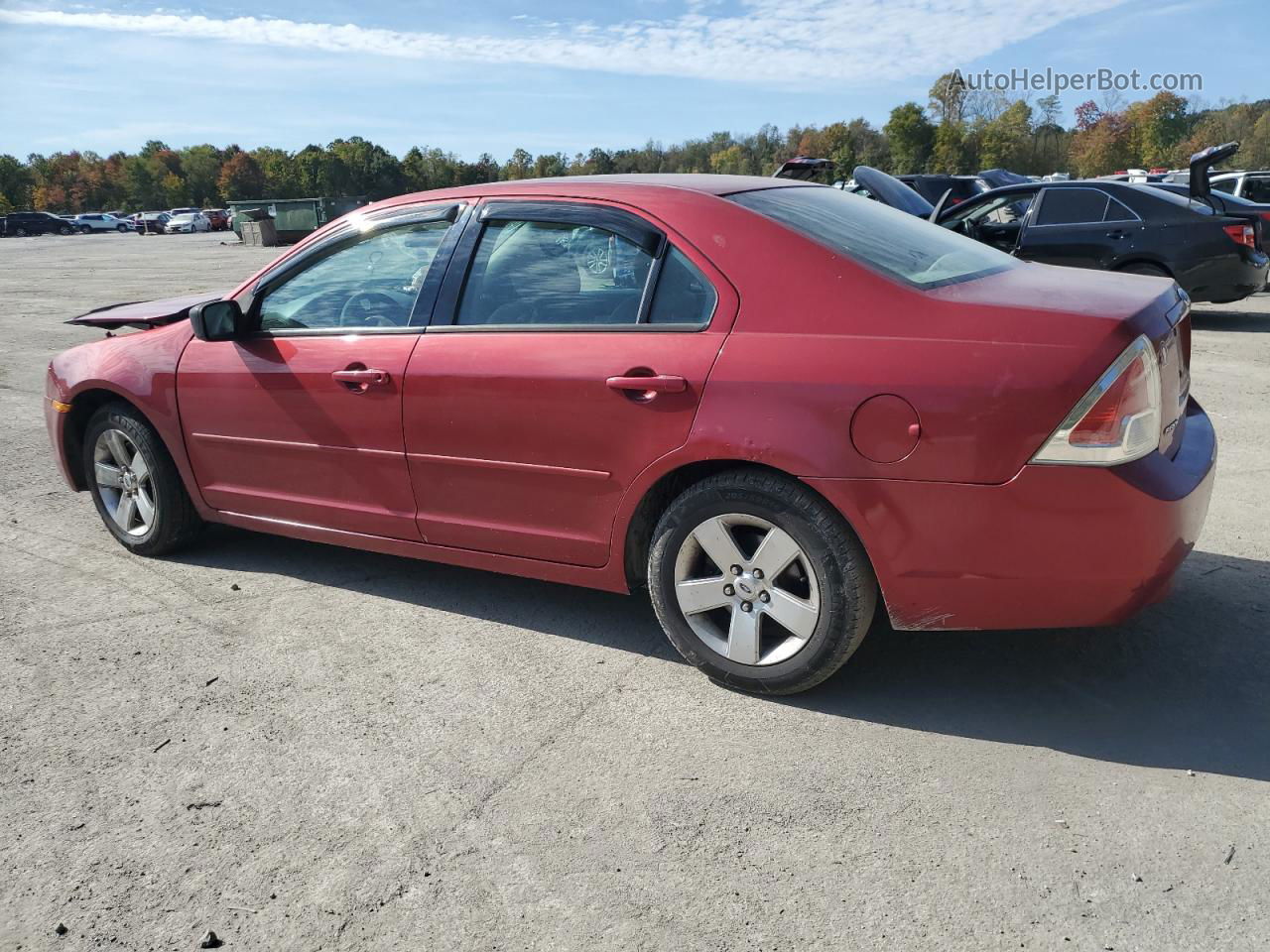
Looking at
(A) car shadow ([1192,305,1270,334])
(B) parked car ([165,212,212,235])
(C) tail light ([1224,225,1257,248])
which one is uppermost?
(B) parked car ([165,212,212,235])

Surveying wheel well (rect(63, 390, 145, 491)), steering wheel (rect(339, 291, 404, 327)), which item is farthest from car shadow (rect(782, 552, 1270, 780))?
wheel well (rect(63, 390, 145, 491))

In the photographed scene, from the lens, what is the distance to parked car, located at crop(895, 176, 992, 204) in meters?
18.5

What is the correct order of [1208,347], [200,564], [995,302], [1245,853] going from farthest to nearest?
[1208,347] → [200,564] → [995,302] → [1245,853]

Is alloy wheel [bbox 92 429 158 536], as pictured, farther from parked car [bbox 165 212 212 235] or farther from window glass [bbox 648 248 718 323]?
parked car [bbox 165 212 212 235]

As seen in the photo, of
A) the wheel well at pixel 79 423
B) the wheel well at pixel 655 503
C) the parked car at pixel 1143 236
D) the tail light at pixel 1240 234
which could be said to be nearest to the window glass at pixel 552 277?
the wheel well at pixel 655 503

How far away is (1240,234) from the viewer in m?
10.2

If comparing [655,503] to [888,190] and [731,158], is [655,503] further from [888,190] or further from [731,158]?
[731,158]

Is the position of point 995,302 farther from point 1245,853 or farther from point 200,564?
point 200,564

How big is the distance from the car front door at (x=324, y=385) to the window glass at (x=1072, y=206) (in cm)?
879

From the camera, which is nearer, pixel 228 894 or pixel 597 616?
pixel 228 894

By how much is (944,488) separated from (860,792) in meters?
0.86

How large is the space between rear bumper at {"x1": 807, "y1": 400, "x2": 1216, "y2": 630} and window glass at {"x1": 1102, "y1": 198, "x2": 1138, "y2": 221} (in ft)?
27.9

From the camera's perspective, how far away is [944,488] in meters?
2.95

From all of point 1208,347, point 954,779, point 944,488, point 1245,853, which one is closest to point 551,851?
point 954,779
